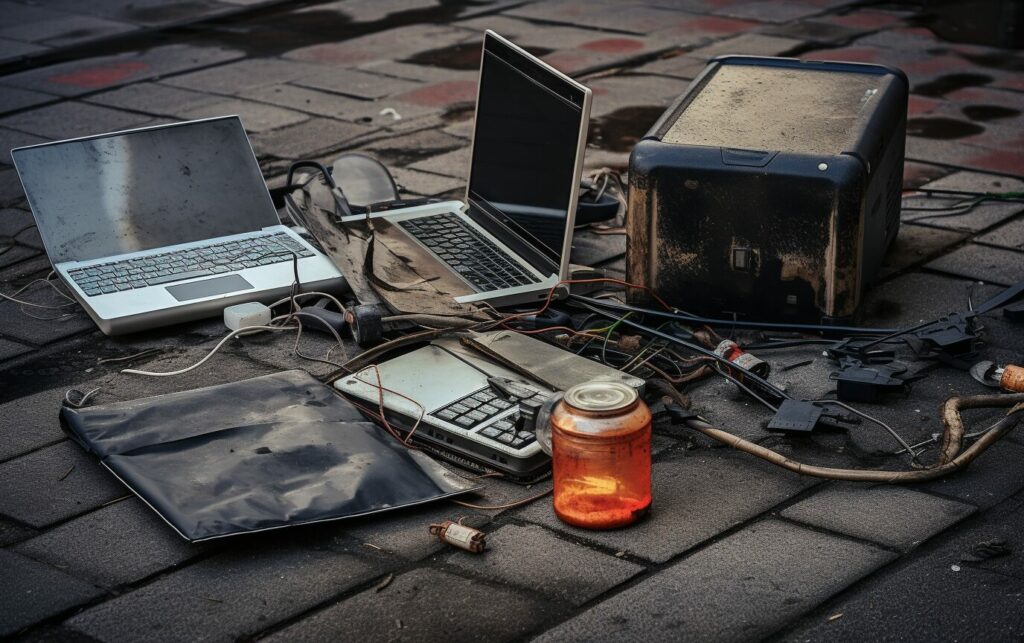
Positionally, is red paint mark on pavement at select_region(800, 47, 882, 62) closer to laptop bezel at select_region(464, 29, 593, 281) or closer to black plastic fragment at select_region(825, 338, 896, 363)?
laptop bezel at select_region(464, 29, 593, 281)

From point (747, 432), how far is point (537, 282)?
2.73ft

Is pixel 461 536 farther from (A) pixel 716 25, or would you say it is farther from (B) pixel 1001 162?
(A) pixel 716 25

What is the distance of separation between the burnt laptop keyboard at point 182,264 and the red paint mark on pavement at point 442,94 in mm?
2383

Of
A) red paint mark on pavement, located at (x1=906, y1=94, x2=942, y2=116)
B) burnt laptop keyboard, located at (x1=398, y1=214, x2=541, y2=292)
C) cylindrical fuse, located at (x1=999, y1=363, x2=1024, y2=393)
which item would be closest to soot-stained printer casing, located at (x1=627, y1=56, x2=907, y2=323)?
burnt laptop keyboard, located at (x1=398, y1=214, x2=541, y2=292)

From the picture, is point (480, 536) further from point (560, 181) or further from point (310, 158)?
point (310, 158)

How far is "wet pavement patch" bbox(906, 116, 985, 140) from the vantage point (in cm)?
536

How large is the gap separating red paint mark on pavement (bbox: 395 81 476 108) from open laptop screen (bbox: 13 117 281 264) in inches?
85.7

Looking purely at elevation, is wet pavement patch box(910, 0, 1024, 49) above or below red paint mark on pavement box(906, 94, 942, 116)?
above

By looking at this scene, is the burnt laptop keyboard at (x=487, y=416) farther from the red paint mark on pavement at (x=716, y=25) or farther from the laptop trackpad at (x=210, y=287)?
the red paint mark on pavement at (x=716, y=25)

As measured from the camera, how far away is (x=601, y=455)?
7.82 ft

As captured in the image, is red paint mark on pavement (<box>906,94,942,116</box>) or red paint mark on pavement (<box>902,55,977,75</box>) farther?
red paint mark on pavement (<box>902,55,977,75</box>)

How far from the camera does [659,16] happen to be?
7.94 metres

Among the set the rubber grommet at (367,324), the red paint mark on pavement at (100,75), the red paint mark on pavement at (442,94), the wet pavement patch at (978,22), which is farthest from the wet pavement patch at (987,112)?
the red paint mark on pavement at (100,75)

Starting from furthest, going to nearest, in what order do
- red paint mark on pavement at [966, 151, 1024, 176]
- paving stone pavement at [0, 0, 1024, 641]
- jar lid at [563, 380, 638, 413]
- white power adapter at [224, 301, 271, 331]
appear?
red paint mark on pavement at [966, 151, 1024, 176], white power adapter at [224, 301, 271, 331], jar lid at [563, 380, 638, 413], paving stone pavement at [0, 0, 1024, 641]
